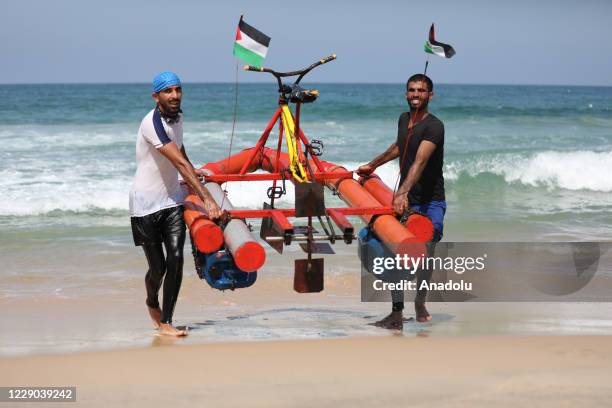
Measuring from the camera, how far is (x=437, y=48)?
6371 millimetres

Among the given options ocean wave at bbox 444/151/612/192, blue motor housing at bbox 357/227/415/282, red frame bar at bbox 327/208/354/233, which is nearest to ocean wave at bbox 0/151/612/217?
ocean wave at bbox 444/151/612/192

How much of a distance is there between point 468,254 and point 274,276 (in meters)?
2.46

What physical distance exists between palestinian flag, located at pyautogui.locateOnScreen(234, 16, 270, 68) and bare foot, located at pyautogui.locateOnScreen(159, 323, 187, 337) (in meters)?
1.78

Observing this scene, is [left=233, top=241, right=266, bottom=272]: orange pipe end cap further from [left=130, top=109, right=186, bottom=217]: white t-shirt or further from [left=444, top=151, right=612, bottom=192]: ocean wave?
[left=444, top=151, right=612, bottom=192]: ocean wave

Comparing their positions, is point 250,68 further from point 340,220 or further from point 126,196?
point 126,196

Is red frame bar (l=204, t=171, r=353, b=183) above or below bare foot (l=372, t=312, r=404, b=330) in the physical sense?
above

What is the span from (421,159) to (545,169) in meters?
11.9

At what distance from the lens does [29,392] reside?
5.00 metres

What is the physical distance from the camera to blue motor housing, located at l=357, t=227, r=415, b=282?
19.7 feet

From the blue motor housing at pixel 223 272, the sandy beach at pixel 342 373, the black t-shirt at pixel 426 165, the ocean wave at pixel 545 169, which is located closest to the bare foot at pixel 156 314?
the sandy beach at pixel 342 373

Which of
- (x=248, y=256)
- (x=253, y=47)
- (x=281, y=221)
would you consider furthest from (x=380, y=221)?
(x=253, y=47)

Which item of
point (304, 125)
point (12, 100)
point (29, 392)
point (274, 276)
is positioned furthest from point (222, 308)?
point (12, 100)

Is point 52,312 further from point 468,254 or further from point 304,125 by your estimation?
point 304,125

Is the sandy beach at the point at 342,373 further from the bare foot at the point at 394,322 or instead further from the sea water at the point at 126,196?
the sea water at the point at 126,196
